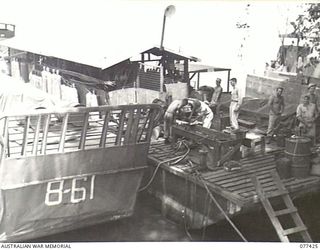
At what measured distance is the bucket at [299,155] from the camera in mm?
2822

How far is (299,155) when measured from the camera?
282 centimetres

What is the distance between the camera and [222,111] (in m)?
4.23

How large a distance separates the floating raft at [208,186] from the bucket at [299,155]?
0.05 m

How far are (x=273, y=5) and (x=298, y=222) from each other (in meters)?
1.32

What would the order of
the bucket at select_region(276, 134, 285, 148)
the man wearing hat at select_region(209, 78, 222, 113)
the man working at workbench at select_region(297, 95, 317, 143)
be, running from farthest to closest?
the man wearing hat at select_region(209, 78, 222, 113)
the bucket at select_region(276, 134, 285, 148)
the man working at workbench at select_region(297, 95, 317, 143)

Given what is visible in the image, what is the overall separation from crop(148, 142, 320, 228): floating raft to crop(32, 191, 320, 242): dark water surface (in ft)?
0.32

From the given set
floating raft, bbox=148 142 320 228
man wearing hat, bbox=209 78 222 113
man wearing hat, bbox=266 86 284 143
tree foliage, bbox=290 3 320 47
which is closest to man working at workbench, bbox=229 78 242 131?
man wearing hat, bbox=209 78 222 113

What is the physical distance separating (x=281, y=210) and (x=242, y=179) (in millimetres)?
375

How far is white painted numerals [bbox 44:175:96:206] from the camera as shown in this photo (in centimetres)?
251

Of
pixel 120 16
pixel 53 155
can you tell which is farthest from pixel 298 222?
pixel 120 16

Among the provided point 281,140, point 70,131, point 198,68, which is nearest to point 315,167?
point 281,140

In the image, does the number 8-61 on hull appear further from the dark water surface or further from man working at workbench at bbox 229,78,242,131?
man working at workbench at bbox 229,78,242,131

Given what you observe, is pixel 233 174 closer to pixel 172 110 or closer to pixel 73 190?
pixel 172 110

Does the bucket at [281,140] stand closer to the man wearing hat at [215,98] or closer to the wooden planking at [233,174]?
the wooden planking at [233,174]
